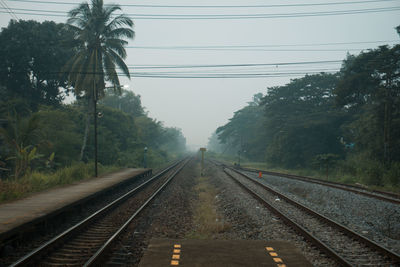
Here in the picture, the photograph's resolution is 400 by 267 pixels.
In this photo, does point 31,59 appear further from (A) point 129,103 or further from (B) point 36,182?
(A) point 129,103

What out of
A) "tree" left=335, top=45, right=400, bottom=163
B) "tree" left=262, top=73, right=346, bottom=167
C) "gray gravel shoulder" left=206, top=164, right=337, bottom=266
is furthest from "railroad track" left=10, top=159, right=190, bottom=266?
"tree" left=262, top=73, right=346, bottom=167

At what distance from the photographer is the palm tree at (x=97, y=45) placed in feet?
82.9

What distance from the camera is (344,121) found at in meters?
34.8

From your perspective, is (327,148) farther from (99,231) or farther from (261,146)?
(99,231)

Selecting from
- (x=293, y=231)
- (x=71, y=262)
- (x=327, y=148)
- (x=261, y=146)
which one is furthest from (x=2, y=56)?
(x=261, y=146)

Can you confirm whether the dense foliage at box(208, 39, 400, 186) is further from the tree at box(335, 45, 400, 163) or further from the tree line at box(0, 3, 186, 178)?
the tree line at box(0, 3, 186, 178)

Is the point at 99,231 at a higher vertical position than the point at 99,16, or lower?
lower

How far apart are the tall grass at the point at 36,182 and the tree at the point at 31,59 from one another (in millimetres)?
13682

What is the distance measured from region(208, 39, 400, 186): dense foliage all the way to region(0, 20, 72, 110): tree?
27956mm

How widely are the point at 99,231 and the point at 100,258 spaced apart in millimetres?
2433

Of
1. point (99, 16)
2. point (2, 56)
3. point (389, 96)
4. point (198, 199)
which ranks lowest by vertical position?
point (198, 199)

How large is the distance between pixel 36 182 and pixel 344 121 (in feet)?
109

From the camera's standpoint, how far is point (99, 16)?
2616cm

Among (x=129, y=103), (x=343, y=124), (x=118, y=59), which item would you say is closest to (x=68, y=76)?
(x=118, y=59)
